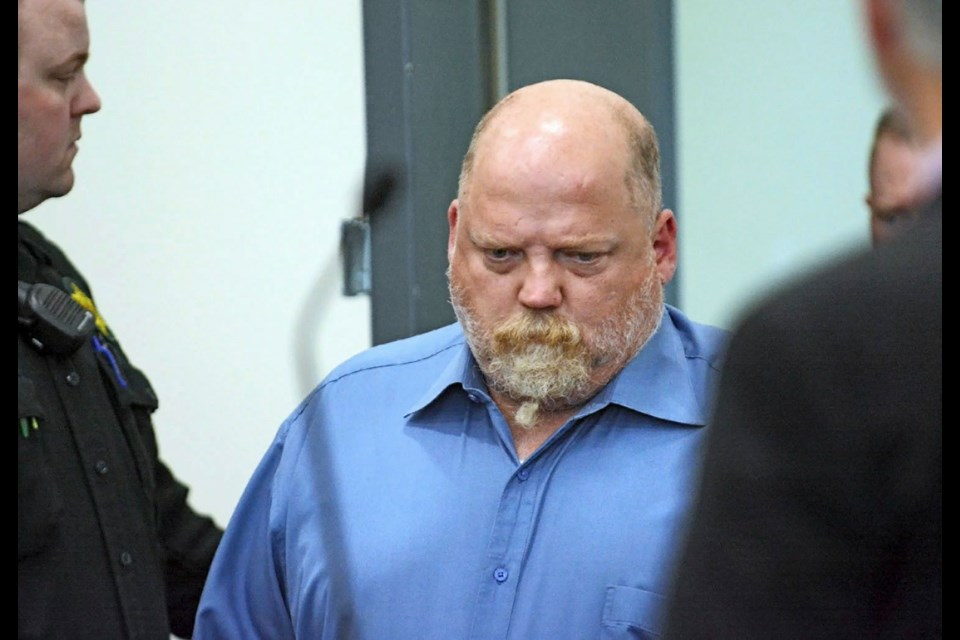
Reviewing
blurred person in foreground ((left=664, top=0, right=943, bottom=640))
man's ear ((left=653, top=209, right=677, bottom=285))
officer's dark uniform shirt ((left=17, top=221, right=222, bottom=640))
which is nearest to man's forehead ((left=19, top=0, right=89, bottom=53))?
officer's dark uniform shirt ((left=17, top=221, right=222, bottom=640))

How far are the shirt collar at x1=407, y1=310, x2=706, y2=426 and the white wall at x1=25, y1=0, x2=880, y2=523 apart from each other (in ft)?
2.13

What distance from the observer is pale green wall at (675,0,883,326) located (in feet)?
7.28

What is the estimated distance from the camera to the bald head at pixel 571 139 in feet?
5.33

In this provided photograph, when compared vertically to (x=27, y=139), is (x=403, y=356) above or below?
below

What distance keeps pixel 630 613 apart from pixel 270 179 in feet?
4.13

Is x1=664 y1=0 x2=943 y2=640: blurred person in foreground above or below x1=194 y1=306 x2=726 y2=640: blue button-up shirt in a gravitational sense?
above

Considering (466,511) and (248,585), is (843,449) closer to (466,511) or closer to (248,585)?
(466,511)

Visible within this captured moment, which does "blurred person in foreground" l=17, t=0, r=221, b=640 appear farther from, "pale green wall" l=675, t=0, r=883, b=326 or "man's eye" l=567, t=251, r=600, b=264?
"pale green wall" l=675, t=0, r=883, b=326

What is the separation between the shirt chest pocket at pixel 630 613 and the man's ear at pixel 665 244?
0.41 m

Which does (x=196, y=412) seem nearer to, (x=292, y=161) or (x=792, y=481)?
(x=292, y=161)

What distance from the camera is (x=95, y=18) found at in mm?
2525

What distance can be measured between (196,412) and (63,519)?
2.55 feet

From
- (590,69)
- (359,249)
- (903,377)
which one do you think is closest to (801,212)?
(590,69)

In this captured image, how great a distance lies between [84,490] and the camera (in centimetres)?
184
